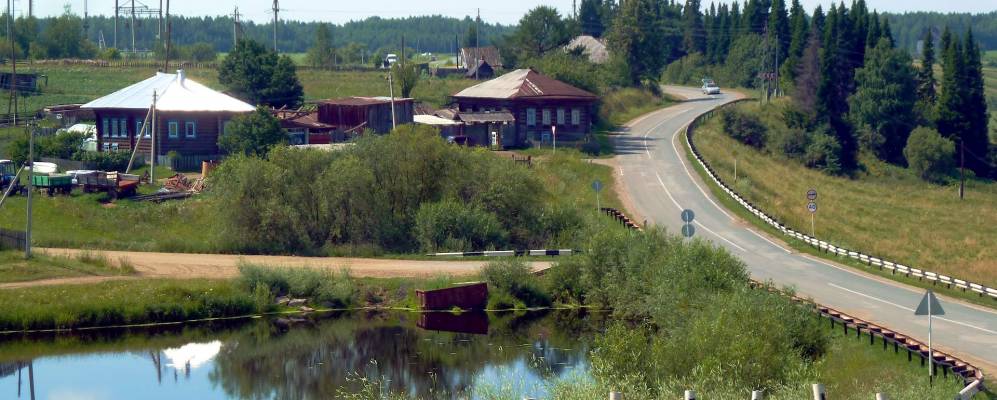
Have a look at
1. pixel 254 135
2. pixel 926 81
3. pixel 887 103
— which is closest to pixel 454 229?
pixel 254 135

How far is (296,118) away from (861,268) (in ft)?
130

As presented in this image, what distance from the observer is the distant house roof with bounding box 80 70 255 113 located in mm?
71438

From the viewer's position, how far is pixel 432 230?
5344cm

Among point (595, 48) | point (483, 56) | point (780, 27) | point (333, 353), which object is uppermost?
point (780, 27)

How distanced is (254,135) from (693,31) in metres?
98.4

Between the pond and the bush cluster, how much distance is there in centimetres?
962

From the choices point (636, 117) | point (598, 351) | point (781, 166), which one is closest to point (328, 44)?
point (636, 117)

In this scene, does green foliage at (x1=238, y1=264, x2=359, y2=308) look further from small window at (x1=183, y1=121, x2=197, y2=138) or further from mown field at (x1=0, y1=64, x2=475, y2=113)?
mown field at (x1=0, y1=64, x2=475, y2=113)

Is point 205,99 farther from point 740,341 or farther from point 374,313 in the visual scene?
point 740,341

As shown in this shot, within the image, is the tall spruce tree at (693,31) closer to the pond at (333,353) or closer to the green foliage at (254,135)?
the green foliage at (254,135)

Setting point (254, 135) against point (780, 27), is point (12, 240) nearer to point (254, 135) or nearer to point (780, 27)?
point (254, 135)

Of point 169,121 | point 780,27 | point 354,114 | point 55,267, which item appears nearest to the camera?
point 55,267

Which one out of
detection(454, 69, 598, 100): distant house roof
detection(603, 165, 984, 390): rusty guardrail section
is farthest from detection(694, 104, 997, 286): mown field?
detection(603, 165, 984, 390): rusty guardrail section

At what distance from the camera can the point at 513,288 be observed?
150ft
